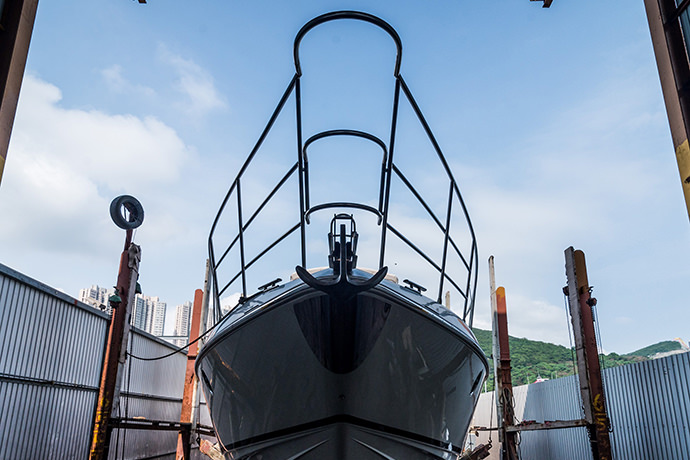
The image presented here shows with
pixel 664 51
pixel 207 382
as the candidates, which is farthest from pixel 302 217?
pixel 664 51

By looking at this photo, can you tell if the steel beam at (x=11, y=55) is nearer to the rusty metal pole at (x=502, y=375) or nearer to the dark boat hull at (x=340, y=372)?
the dark boat hull at (x=340, y=372)

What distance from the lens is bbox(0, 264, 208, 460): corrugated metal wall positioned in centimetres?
592

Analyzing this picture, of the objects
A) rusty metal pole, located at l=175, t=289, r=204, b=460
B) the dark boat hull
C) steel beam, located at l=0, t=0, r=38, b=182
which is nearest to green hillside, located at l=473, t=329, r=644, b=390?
rusty metal pole, located at l=175, t=289, r=204, b=460

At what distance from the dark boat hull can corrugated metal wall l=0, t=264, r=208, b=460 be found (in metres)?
3.74

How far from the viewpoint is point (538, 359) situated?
45.4m

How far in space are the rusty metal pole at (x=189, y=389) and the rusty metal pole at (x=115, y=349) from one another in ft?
6.16

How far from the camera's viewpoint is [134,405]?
31.8 feet

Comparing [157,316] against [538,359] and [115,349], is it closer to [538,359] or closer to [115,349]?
[538,359]

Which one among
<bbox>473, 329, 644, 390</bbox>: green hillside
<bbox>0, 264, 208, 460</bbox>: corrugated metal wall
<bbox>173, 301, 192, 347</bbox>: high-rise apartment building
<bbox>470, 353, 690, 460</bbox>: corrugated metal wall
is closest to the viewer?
<bbox>0, 264, 208, 460</bbox>: corrugated metal wall

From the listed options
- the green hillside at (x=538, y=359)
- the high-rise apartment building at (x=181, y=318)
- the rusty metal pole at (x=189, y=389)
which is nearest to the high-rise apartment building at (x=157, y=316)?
the high-rise apartment building at (x=181, y=318)

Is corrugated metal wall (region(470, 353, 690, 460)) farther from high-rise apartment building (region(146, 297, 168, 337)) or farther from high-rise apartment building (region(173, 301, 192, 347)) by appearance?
high-rise apartment building (region(173, 301, 192, 347))

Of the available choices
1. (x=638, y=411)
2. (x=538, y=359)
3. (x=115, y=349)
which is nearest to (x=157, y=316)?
(x=538, y=359)

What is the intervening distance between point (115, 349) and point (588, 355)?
22.9 feet

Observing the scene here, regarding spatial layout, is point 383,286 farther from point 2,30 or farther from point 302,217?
point 2,30
